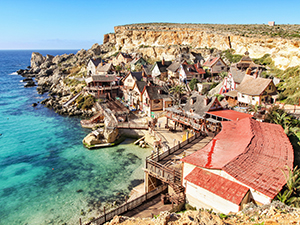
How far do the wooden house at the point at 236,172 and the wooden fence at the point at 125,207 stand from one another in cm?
387

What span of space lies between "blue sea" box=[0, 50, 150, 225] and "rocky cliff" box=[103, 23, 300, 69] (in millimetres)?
41587

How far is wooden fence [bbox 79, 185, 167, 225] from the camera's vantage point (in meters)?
16.2

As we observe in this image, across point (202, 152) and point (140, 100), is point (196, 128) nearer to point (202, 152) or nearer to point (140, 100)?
point (202, 152)

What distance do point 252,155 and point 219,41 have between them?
69436mm

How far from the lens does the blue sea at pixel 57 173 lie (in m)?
21.9

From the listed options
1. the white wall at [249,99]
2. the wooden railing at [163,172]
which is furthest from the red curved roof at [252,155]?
the white wall at [249,99]

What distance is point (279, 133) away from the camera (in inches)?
882

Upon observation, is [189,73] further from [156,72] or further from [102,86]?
[102,86]

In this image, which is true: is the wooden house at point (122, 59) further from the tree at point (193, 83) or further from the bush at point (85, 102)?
the tree at point (193, 83)

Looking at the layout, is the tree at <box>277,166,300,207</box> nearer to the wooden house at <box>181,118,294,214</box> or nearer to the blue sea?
the wooden house at <box>181,118,294,214</box>

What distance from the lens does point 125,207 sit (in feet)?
57.7

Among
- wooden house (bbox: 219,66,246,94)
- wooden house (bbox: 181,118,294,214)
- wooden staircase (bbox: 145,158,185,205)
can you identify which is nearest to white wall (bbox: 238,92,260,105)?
wooden house (bbox: 219,66,246,94)

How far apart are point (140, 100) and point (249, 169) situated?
1301 inches

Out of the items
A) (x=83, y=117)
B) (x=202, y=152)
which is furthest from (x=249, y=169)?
(x=83, y=117)
